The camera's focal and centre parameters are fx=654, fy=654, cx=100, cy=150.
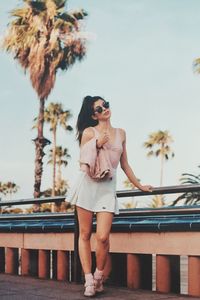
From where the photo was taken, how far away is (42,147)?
3162cm

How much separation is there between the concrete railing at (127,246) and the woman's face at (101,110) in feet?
2.31

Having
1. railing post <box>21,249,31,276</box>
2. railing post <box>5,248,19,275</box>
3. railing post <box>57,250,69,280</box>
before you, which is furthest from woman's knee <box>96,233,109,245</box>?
railing post <box>5,248,19,275</box>

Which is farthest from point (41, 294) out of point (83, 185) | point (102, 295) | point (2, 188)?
point (2, 188)

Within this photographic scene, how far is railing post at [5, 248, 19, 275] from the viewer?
6.79 metres

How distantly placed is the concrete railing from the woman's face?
2.31 ft

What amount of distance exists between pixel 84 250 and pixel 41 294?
1.55 ft

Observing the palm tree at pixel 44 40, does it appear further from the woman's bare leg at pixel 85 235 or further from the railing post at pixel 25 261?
the woman's bare leg at pixel 85 235

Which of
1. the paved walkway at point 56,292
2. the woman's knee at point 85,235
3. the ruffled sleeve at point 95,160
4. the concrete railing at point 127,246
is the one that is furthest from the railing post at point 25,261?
the ruffled sleeve at point 95,160

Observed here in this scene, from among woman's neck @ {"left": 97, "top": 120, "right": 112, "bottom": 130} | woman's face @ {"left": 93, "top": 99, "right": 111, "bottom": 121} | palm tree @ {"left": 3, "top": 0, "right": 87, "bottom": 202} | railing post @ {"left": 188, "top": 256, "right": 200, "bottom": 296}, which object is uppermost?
palm tree @ {"left": 3, "top": 0, "right": 87, "bottom": 202}

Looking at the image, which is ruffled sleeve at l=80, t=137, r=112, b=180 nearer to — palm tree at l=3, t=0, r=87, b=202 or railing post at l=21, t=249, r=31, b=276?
railing post at l=21, t=249, r=31, b=276

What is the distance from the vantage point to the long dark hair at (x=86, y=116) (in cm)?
480

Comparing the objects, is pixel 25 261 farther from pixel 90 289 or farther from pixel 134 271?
pixel 90 289

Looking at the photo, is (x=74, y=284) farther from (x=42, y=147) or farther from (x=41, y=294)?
(x=42, y=147)

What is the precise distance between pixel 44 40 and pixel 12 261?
2755 cm
